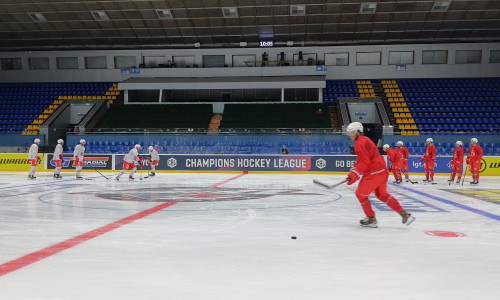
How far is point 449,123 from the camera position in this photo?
28.2 meters

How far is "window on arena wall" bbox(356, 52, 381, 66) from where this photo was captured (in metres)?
34.4

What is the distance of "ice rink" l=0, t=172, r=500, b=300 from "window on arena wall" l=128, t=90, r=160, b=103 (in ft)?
86.6

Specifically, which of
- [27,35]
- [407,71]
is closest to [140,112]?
[27,35]

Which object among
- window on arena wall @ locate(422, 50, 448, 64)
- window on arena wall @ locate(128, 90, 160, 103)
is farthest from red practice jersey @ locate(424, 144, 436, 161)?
window on arena wall @ locate(128, 90, 160, 103)

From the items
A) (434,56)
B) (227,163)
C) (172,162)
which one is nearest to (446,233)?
(227,163)

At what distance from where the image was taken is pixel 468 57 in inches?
1320

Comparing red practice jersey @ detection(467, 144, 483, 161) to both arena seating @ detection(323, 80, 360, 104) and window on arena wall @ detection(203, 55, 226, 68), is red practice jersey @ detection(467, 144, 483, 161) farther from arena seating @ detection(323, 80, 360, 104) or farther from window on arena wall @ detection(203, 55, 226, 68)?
window on arena wall @ detection(203, 55, 226, 68)

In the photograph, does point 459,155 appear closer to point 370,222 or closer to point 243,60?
point 370,222

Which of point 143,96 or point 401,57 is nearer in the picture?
point 401,57

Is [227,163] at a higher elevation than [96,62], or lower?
lower

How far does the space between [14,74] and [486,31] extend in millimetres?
38295

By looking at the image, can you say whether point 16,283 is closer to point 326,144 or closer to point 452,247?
point 452,247

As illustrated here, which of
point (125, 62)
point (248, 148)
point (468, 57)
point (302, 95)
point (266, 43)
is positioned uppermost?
point (266, 43)

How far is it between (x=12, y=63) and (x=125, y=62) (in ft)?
33.2
